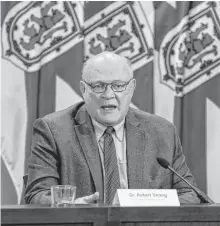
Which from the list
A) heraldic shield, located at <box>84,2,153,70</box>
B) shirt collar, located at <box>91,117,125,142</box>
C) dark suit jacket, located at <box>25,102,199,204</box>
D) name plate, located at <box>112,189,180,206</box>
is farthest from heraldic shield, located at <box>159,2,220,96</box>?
name plate, located at <box>112,189,180,206</box>

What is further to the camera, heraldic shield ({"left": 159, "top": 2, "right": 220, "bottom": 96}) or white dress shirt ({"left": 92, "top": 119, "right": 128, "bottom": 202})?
heraldic shield ({"left": 159, "top": 2, "right": 220, "bottom": 96})

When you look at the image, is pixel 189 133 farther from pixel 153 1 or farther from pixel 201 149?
pixel 153 1

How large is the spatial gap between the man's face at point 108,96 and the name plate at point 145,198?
2.47 ft

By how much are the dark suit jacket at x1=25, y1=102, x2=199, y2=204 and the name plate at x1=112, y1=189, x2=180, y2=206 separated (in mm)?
521

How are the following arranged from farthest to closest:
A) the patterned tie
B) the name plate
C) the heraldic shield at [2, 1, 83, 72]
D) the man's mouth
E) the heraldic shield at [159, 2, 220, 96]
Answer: the heraldic shield at [159, 2, 220, 96], the heraldic shield at [2, 1, 83, 72], the man's mouth, the patterned tie, the name plate

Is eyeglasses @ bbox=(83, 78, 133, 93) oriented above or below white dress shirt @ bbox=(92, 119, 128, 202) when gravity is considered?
above

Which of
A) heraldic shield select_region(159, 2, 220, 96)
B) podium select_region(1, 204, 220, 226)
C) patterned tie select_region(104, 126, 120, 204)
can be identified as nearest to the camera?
podium select_region(1, 204, 220, 226)

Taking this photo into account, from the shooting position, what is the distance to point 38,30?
12.1 ft

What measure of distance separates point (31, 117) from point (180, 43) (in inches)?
43.7

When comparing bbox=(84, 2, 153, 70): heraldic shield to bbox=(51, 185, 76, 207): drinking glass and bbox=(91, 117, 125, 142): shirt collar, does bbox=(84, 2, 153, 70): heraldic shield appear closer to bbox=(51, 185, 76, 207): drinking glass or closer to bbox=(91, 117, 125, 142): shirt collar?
bbox=(91, 117, 125, 142): shirt collar

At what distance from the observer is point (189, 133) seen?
12.6ft

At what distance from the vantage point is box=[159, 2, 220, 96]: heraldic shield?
12.6 ft

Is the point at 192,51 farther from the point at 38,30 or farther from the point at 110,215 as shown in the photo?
the point at 110,215

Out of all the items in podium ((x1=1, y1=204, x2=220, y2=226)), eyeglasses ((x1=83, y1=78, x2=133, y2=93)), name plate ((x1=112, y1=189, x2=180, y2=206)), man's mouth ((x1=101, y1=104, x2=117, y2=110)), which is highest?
eyeglasses ((x1=83, y1=78, x2=133, y2=93))
